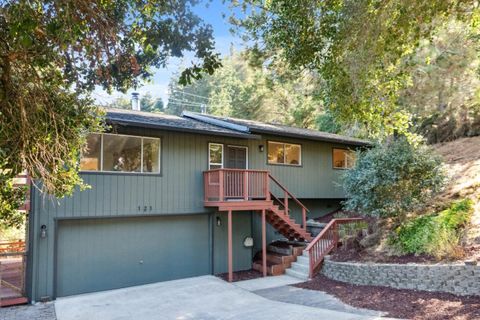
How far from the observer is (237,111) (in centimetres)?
2808

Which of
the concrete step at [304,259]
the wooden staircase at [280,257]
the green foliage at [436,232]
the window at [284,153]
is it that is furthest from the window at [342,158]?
the green foliage at [436,232]

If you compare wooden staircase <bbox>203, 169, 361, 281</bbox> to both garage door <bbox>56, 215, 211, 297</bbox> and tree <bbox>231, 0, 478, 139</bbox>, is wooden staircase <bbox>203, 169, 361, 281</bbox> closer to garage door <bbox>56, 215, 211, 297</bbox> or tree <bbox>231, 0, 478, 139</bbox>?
garage door <bbox>56, 215, 211, 297</bbox>

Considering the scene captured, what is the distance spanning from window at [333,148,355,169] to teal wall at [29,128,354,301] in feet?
5.78

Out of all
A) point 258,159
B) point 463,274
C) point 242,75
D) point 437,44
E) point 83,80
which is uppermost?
point 242,75

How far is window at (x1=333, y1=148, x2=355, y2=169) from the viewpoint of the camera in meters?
15.8

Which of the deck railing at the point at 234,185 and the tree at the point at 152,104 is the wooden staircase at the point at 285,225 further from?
the tree at the point at 152,104

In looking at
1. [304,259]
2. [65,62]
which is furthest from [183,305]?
[65,62]

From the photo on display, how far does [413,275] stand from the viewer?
27.2ft

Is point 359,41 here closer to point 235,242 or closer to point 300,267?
point 300,267

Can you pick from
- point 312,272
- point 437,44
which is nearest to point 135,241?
point 312,272

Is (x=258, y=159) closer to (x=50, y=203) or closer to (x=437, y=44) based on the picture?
(x=50, y=203)

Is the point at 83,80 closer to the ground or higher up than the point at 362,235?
higher up

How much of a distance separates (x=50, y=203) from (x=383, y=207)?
8.43 m

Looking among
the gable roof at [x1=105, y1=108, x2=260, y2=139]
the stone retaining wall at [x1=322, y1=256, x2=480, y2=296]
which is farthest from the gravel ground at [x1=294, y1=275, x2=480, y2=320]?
the gable roof at [x1=105, y1=108, x2=260, y2=139]
